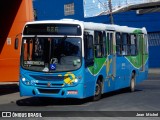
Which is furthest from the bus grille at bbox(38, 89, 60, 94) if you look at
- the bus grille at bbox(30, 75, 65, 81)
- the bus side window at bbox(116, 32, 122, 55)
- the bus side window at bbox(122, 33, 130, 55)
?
the bus side window at bbox(122, 33, 130, 55)

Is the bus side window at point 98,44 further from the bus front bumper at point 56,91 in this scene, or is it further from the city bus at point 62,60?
the bus front bumper at point 56,91

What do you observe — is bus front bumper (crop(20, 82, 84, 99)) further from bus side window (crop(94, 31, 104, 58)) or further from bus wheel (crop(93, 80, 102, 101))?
bus side window (crop(94, 31, 104, 58))

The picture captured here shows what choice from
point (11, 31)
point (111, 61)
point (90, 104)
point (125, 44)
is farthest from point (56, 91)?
point (11, 31)

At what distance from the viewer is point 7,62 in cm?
2069

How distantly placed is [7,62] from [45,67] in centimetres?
584

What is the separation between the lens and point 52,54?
15.3 metres

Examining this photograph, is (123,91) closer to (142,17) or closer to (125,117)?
(125,117)

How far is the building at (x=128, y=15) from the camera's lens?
149 ft

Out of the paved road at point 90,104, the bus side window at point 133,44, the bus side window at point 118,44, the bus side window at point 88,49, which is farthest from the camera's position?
the bus side window at point 133,44

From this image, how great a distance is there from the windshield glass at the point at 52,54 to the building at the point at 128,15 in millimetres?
30080

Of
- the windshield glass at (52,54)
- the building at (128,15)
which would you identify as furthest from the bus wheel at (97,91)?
the building at (128,15)

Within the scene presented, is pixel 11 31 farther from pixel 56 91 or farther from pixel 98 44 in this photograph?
pixel 56 91

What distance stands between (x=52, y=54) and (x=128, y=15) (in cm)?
3261

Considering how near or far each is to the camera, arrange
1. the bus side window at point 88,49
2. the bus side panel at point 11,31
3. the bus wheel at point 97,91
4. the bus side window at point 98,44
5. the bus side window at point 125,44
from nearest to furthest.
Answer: the bus side window at point 88,49 < the bus side window at point 98,44 < the bus wheel at point 97,91 < the bus side window at point 125,44 < the bus side panel at point 11,31
